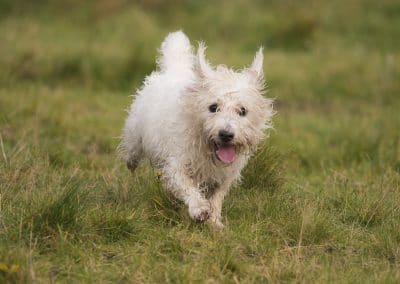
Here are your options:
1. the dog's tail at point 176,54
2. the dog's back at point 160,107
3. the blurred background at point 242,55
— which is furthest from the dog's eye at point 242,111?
the blurred background at point 242,55

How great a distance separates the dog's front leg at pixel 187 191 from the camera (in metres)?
6.45

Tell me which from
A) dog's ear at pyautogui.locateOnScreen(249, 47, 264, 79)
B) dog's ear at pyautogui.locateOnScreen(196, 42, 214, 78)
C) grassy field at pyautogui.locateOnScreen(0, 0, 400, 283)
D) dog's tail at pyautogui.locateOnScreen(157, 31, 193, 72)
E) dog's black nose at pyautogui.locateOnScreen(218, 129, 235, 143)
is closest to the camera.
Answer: grassy field at pyautogui.locateOnScreen(0, 0, 400, 283)

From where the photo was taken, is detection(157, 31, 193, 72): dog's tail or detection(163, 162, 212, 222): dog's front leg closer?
detection(163, 162, 212, 222): dog's front leg

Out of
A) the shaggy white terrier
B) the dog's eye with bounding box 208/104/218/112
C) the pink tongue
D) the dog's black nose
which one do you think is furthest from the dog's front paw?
the dog's eye with bounding box 208/104/218/112

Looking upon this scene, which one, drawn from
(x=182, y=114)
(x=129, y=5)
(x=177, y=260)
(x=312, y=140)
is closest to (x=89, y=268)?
(x=177, y=260)

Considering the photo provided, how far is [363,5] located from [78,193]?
40.0 ft

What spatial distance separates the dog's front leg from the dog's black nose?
0.53 m

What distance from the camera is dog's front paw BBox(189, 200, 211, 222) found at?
21.1 ft

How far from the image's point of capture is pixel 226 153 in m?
6.58

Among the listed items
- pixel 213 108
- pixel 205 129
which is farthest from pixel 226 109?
pixel 205 129

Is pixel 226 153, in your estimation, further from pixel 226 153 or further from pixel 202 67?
pixel 202 67

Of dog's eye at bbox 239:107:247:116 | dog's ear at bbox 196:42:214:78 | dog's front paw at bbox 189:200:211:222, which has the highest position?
dog's ear at bbox 196:42:214:78

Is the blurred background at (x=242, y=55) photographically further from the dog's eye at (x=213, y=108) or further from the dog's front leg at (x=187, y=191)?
the dog's eye at (x=213, y=108)

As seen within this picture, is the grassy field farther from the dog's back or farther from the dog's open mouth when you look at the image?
the dog's open mouth
